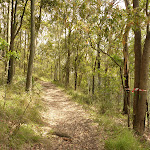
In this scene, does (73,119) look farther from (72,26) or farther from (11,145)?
(72,26)

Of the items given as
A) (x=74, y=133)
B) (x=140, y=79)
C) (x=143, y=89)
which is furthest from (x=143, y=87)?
(x=74, y=133)

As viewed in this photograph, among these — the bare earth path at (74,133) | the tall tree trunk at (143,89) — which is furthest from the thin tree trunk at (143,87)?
the bare earth path at (74,133)

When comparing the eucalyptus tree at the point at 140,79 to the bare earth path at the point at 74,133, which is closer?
the bare earth path at the point at 74,133

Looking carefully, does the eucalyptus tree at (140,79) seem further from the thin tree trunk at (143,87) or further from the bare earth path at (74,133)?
the bare earth path at (74,133)

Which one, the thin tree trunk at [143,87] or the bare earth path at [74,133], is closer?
the bare earth path at [74,133]

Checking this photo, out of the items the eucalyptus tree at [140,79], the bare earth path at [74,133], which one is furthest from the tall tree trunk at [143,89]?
the bare earth path at [74,133]

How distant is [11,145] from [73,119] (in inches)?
132

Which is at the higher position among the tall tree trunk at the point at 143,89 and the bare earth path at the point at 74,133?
the tall tree trunk at the point at 143,89

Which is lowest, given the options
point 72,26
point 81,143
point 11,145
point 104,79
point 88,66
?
point 81,143

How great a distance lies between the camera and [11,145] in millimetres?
2979

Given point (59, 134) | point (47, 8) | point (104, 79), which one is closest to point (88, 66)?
point (104, 79)

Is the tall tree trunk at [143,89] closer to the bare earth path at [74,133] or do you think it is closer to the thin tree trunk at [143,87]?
the thin tree trunk at [143,87]

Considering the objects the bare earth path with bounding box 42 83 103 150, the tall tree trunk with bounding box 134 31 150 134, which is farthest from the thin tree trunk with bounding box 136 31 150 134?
the bare earth path with bounding box 42 83 103 150

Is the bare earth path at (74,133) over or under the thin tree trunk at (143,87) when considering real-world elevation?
under
